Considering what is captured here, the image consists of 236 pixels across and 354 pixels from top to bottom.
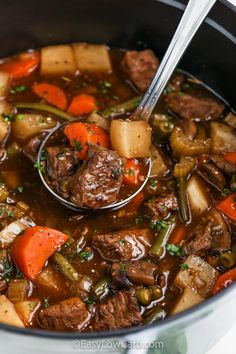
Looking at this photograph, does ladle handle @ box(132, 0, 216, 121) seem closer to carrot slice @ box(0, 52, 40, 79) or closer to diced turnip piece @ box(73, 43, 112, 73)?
diced turnip piece @ box(73, 43, 112, 73)

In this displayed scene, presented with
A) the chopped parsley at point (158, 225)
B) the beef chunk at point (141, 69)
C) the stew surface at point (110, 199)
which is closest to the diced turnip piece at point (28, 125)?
the stew surface at point (110, 199)

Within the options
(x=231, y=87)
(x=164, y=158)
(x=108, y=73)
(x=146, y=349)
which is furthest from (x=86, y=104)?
(x=146, y=349)

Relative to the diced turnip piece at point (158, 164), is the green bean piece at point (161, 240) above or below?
below

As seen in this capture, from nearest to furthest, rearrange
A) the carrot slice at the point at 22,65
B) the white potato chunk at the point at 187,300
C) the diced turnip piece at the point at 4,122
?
the white potato chunk at the point at 187,300, the diced turnip piece at the point at 4,122, the carrot slice at the point at 22,65

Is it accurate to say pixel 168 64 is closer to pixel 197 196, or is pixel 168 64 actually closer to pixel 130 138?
pixel 130 138

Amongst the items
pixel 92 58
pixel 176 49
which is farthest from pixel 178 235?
pixel 92 58

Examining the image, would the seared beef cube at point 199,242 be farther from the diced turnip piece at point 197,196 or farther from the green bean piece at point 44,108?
the green bean piece at point 44,108
